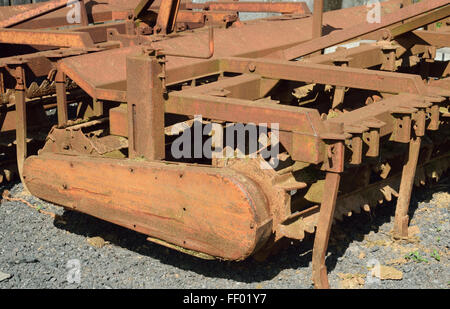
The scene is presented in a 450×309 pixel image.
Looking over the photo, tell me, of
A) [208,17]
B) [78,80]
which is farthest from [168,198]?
[208,17]

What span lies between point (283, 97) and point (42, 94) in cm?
226

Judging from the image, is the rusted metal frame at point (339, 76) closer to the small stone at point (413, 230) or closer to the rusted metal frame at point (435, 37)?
the small stone at point (413, 230)

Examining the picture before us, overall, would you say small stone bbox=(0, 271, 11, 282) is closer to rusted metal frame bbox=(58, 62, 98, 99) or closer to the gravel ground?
the gravel ground

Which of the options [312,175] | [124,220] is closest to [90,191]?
[124,220]

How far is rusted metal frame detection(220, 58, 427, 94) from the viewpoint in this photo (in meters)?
4.66

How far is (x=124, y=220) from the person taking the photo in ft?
14.5

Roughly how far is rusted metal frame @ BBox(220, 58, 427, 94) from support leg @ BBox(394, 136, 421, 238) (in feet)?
1.31

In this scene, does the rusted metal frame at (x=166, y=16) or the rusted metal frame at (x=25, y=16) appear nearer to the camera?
the rusted metal frame at (x=166, y=16)

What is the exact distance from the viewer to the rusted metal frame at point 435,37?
607 centimetres

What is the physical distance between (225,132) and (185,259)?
0.98 m

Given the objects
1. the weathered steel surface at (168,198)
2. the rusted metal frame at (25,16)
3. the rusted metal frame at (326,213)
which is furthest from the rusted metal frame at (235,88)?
the rusted metal frame at (25,16)

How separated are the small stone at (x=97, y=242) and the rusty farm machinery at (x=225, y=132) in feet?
1.28

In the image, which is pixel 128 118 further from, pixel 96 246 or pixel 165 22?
pixel 165 22

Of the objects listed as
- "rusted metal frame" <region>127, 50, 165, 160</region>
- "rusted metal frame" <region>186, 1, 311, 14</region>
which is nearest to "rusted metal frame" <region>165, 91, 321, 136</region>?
"rusted metal frame" <region>127, 50, 165, 160</region>
